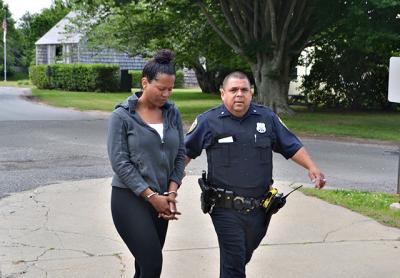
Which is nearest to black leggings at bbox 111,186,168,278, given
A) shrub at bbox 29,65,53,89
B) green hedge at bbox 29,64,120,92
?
green hedge at bbox 29,64,120,92

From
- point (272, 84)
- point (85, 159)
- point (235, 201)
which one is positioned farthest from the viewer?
point (272, 84)

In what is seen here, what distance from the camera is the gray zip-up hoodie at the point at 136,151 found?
3.86m

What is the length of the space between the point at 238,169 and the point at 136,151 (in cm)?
72

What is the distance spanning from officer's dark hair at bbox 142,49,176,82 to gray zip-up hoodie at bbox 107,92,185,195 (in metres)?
0.19

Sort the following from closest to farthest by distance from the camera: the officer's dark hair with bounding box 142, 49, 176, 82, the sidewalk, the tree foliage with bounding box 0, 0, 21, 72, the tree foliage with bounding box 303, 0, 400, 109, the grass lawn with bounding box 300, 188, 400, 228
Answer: the officer's dark hair with bounding box 142, 49, 176, 82 → the sidewalk → the grass lawn with bounding box 300, 188, 400, 228 → the tree foliage with bounding box 303, 0, 400, 109 → the tree foliage with bounding box 0, 0, 21, 72

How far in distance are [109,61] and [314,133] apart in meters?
42.8

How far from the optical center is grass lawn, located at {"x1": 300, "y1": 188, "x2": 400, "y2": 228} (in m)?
7.61

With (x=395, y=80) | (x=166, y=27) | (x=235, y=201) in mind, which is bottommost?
(x=235, y=201)

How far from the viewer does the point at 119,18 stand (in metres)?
29.8

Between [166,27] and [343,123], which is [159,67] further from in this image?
[166,27]

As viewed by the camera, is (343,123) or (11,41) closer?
(343,123)

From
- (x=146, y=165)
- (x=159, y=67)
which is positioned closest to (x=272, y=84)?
(x=159, y=67)

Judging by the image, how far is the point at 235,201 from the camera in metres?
4.19

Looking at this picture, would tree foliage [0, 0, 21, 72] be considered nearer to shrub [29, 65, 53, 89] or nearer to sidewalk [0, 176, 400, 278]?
shrub [29, 65, 53, 89]
